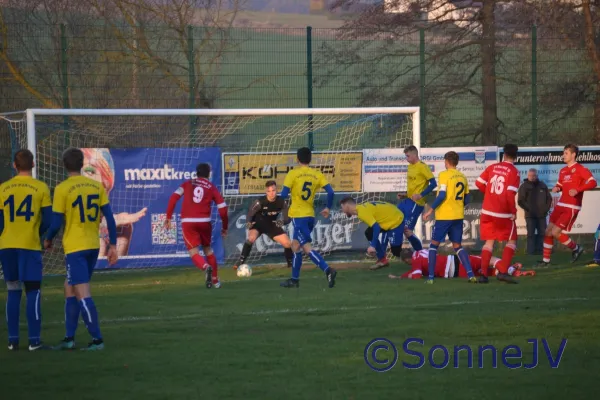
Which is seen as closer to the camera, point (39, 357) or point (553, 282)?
point (39, 357)

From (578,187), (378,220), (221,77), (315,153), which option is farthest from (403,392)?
(221,77)

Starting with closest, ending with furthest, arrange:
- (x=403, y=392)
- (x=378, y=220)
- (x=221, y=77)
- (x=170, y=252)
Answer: (x=403, y=392) → (x=378, y=220) → (x=170, y=252) → (x=221, y=77)

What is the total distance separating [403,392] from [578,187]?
32.3ft

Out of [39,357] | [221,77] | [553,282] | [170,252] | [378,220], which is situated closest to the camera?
[39,357]

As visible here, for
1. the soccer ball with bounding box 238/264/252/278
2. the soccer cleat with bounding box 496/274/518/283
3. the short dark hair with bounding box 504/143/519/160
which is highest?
the short dark hair with bounding box 504/143/519/160

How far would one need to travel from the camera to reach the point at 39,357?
342 inches

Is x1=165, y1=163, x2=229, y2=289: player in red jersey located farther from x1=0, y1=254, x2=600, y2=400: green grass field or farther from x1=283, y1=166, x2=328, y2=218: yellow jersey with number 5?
x1=283, y1=166, x2=328, y2=218: yellow jersey with number 5

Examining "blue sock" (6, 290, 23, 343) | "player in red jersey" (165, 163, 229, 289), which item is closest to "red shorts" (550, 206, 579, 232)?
"player in red jersey" (165, 163, 229, 289)

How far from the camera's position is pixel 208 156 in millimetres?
17438

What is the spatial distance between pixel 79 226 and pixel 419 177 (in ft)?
27.1

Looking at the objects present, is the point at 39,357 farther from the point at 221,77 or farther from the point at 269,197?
the point at 221,77

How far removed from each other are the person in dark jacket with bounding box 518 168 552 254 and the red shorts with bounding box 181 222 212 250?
7.46m

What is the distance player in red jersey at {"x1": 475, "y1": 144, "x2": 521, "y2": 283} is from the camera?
1337 cm

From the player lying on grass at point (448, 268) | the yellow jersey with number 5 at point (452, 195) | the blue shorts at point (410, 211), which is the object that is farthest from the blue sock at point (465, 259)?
the blue shorts at point (410, 211)
